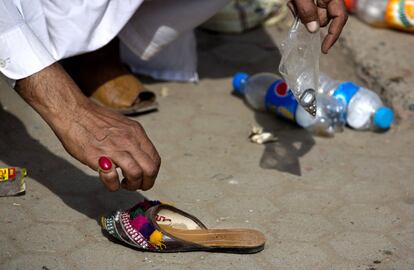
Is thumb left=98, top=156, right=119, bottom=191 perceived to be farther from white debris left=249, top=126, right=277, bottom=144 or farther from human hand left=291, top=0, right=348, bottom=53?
white debris left=249, top=126, right=277, bottom=144

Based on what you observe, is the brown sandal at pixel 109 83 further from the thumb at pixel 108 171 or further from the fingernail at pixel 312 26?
the thumb at pixel 108 171

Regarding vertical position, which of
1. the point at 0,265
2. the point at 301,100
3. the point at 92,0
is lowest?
the point at 0,265

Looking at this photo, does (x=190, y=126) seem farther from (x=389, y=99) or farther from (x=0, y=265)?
(x=0, y=265)

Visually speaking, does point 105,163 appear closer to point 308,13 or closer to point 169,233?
point 169,233

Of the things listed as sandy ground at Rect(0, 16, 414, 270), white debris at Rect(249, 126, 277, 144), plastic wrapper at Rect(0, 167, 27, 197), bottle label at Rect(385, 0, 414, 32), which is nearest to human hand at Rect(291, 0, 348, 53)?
sandy ground at Rect(0, 16, 414, 270)

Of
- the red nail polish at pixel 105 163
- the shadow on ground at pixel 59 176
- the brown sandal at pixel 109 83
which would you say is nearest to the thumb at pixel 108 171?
the red nail polish at pixel 105 163

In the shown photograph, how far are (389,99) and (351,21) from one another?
85 cm

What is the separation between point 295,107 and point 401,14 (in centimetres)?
117

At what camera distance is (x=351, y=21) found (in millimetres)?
4547

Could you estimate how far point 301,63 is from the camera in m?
Result: 2.98

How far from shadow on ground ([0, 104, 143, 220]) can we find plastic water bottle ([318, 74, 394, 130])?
1158 millimetres

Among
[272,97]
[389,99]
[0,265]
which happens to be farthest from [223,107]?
[0,265]

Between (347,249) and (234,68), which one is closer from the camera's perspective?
(347,249)

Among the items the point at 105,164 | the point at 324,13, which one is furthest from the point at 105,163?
the point at 324,13
